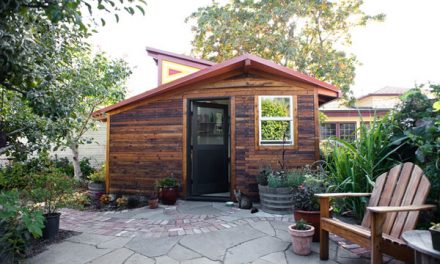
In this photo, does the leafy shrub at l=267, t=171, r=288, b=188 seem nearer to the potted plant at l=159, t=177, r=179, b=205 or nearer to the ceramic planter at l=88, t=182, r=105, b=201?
the potted plant at l=159, t=177, r=179, b=205

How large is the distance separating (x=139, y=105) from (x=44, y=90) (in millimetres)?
2998

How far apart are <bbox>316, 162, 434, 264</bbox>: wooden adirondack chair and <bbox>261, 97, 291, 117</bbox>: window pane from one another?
8.84ft

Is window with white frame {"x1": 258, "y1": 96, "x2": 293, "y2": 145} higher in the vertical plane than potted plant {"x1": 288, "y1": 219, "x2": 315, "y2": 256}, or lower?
higher

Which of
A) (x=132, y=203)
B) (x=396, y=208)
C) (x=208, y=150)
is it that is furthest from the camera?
(x=208, y=150)

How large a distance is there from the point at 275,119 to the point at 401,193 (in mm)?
2971

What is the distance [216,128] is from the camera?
6.02 meters

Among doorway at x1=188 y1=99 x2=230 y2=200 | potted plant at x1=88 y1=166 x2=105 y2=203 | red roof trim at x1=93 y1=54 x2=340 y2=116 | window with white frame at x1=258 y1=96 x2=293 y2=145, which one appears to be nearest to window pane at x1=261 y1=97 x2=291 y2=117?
window with white frame at x1=258 y1=96 x2=293 y2=145

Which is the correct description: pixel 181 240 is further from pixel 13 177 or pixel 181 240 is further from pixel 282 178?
pixel 13 177

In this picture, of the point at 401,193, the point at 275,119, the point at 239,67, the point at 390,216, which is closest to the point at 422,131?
the point at 401,193

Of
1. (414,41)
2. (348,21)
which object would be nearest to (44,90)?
(348,21)

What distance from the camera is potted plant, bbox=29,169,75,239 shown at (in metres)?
3.36

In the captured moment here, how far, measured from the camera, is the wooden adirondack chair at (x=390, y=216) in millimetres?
2115

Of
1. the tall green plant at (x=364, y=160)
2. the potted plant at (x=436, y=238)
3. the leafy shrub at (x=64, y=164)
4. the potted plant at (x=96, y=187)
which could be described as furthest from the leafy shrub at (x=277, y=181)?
the leafy shrub at (x=64, y=164)

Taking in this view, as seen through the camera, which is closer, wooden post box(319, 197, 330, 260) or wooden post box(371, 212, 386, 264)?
wooden post box(371, 212, 386, 264)
